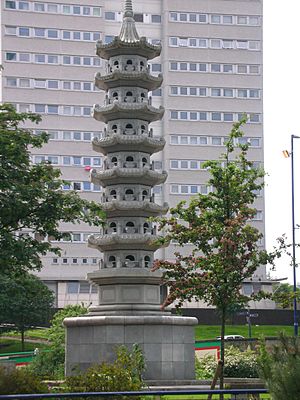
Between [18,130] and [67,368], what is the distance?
15280 mm

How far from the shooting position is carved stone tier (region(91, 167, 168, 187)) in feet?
Result: 155

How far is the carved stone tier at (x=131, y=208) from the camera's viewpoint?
46.5 meters

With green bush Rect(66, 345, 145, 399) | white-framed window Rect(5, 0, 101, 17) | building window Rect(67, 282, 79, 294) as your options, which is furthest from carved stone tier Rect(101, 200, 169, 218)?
white-framed window Rect(5, 0, 101, 17)

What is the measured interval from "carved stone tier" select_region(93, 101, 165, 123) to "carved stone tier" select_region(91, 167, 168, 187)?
3.18 metres

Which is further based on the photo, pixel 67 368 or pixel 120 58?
pixel 120 58

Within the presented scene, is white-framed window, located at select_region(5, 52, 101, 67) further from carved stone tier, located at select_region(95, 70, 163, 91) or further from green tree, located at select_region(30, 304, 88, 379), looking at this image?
carved stone tier, located at select_region(95, 70, 163, 91)

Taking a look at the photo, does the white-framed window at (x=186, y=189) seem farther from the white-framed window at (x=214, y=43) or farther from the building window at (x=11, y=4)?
the building window at (x=11, y=4)

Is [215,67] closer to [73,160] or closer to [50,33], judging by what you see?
[50,33]

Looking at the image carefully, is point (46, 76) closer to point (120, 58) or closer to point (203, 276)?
point (120, 58)

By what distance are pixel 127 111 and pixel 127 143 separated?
5.99 feet

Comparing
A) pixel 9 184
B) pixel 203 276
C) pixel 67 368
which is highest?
pixel 9 184

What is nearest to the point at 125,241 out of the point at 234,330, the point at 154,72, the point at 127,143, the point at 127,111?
the point at 127,143

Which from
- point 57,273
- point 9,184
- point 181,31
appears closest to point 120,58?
point 9,184

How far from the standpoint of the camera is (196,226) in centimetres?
3569
